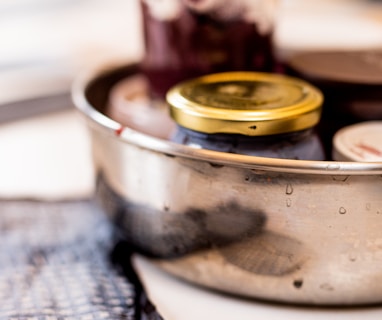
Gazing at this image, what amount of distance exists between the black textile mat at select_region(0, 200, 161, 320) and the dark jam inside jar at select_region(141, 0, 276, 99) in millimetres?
140

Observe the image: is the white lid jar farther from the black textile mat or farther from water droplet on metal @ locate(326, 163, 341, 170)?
the black textile mat

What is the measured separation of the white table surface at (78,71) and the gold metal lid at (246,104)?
0.39 feet

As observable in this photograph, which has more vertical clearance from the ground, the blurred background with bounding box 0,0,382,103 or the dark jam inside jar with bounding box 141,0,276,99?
the dark jam inside jar with bounding box 141,0,276,99

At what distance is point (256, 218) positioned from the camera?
37cm

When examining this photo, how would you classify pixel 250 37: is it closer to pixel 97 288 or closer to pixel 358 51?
pixel 358 51

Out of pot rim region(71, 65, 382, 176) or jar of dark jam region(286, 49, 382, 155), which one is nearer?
pot rim region(71, 65, 382, 176)

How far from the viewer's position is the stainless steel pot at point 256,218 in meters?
0.35

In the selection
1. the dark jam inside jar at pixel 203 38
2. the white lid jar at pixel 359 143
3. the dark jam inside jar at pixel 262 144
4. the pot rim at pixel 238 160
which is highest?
the dark jam inside jar at pixel 203 38

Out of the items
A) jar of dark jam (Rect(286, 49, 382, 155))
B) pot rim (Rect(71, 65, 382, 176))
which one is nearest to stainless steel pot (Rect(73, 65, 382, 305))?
pot rim (Rect(71, 65, 382, 176))

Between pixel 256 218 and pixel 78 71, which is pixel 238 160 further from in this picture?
pixel 78 71

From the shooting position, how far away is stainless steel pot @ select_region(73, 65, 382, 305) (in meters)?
0.35

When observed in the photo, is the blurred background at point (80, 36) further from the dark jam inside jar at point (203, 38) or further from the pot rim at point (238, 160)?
the pot rim at point (238, 160)

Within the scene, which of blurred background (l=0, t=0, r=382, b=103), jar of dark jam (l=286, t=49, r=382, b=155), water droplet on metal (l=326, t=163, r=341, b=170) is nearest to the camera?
water droplet on metal (l=326, t=163, r=341, b=170)

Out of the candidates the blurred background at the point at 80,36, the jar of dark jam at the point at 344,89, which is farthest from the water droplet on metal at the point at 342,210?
the blurred background at the point at 80,36
